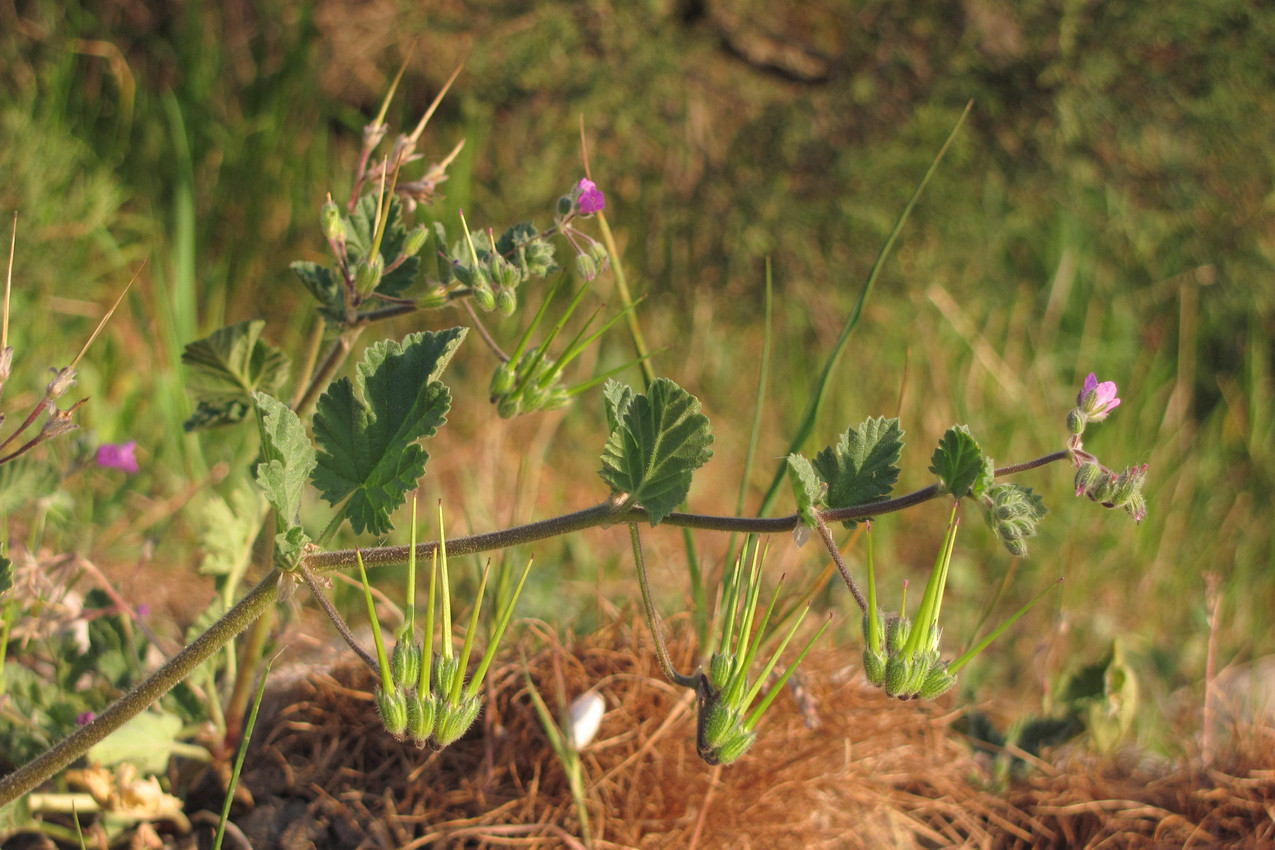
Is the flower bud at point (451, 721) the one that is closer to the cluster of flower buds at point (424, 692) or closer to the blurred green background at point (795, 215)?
the cluster of flower buds at point (424, 692)

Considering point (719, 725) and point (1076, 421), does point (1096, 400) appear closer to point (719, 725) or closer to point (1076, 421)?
point (1076, 421)

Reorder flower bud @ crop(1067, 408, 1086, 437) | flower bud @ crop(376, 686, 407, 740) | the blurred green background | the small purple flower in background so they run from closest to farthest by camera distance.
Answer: flower bud @ crop(376, 686, 407, 740) < flower bud @ crop(1067, 408, 1086, 437) < the small purple flower in background < the blurred green background

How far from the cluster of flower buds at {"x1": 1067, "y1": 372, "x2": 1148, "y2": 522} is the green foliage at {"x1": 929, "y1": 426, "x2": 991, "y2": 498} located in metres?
0.07

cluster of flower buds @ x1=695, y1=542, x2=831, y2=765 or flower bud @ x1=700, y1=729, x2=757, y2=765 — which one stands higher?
cluster of flower buds @ x1=695, y1=542, x2=831, y2=765

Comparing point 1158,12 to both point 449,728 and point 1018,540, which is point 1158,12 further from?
point 449,728

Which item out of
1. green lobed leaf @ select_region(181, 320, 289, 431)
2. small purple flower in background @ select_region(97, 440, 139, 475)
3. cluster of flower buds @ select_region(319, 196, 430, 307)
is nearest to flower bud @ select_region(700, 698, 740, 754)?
cluster of flower buds @ select_region(319, 196, 430, 307)

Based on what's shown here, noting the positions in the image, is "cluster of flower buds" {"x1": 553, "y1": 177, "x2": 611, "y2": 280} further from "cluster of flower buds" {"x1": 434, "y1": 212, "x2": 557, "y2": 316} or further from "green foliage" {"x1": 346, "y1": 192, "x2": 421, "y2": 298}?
"green foliage" {"x1": 346, "y1": 192, "x2": 421, "y2": 298}

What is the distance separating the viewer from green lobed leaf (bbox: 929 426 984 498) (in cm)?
75

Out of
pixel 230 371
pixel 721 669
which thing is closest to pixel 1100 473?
pixel 721 669

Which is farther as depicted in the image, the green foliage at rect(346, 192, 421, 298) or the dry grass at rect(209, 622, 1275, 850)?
the dry grass at rect(209, 622, 1275, 850)

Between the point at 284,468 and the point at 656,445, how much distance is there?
273 millimetres

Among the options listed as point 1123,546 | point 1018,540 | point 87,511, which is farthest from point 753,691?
point 1123,546

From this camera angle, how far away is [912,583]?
227 cm

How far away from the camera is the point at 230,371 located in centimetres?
103
